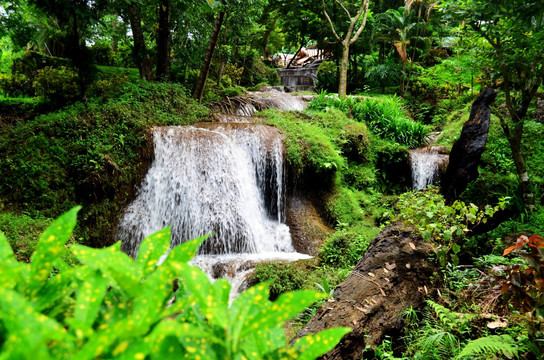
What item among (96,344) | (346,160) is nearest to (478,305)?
(96,344)

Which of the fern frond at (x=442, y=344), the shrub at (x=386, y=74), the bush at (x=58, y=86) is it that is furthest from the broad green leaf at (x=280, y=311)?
the shrub at (x=386, y=74)

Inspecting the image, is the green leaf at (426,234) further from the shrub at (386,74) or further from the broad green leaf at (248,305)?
the shrub at (386,74)

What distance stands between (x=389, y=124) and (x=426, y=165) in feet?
6.29

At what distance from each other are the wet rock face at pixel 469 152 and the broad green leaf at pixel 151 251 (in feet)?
18.3

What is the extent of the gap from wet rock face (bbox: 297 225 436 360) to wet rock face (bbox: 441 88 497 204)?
2195 millimetres

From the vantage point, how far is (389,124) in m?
10.4

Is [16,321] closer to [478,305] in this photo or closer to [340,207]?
[478,305]

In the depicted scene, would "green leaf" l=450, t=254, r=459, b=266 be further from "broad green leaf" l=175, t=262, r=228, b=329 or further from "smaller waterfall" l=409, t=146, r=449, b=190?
"smaller waterfall" l=409, t=146, r=449, b=190

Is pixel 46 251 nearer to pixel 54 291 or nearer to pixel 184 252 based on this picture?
pixel 54 291

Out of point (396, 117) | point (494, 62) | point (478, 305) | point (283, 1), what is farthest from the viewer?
point (283, 1)

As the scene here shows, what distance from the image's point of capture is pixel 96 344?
478 millimetres

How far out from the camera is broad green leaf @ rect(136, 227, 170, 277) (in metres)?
0.74

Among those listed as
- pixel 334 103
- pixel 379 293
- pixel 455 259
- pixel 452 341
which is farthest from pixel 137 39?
pixel 452 341

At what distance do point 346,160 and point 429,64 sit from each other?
39.1 ft
